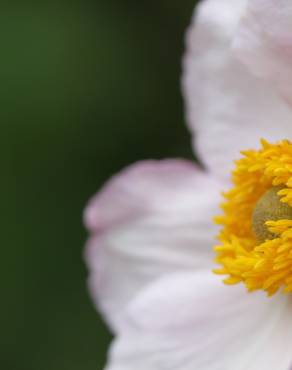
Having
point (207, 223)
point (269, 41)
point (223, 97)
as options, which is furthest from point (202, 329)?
point (269, 41)

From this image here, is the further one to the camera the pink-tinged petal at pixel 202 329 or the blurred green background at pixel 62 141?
the blurred green background at pixel 62 141

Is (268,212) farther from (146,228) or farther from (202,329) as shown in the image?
(146,228)

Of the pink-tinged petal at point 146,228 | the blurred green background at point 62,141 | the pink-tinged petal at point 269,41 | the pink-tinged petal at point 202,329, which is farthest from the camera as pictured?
the blurred green background at point 62,141

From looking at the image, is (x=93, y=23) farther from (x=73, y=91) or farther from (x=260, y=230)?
(x=260, y=230)

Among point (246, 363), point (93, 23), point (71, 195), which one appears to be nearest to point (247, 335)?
point (246, 363)

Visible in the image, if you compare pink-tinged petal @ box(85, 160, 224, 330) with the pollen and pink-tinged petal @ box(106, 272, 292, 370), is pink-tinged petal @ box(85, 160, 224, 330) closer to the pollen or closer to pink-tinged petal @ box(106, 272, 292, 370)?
pink-tinged petal @ box(106, 272, 292, 370)

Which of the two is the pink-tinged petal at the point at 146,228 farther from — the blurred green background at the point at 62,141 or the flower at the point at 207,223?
the blurred green background at the point at 62,141

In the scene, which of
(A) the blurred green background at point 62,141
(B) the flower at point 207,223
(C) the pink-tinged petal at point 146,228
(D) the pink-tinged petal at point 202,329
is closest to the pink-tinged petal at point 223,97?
(B) the flower at point 207,223

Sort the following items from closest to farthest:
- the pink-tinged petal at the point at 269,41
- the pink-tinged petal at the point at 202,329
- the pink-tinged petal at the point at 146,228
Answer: the pink-tinged petal at the point at 269,41 < the pink-tinged petal at the point at 202,329 < the pink-tinged petal at the point at 146,228
